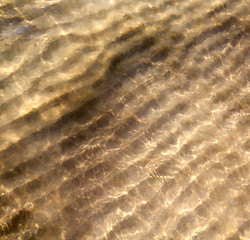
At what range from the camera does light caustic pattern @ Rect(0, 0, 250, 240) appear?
133 inches

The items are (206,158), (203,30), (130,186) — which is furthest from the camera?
(203,30)

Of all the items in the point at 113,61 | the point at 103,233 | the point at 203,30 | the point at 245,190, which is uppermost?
the point at 113,61

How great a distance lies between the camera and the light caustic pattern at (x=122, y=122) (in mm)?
3387

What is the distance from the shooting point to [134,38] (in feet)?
14.5

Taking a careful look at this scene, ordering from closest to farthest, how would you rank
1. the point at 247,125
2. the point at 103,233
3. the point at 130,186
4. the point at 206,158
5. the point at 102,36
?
the point at 103,233, the point at 130,186, the point at 206,158, the point at 247,125, the point at 102,36

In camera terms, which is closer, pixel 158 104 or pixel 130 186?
pixel 130 186

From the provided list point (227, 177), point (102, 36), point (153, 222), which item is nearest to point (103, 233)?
point (153, 222)

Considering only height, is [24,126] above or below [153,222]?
above

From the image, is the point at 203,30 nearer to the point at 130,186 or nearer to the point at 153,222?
the point at 130,186

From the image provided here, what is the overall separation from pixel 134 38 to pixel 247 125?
7.64 ft

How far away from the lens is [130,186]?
354 cm

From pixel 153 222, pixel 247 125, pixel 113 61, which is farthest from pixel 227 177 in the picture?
pixel 113 61

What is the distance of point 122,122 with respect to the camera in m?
3.92

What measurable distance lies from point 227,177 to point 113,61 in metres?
2.49
